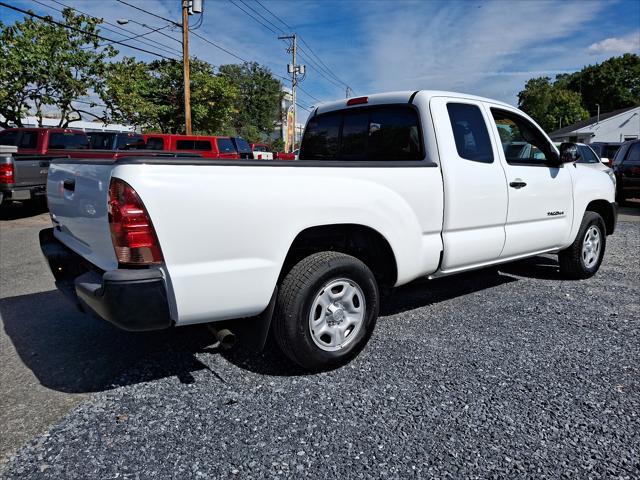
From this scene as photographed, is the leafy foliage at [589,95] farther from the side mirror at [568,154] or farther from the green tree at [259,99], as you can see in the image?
the side mirror at [568,154]

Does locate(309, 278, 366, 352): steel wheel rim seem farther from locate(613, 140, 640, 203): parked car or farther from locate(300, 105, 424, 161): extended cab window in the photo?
locate(613, 140, 640, 203): parked car

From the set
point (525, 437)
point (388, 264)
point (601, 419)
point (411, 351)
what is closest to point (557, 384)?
point (601, 419)

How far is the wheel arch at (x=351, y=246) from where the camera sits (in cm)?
324

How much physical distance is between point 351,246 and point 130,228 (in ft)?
5.52

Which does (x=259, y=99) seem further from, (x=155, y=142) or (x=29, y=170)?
(x=29, y=170)

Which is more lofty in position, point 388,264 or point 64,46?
point 64,46

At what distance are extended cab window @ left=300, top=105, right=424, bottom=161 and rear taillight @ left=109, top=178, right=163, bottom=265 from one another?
223 centimetres

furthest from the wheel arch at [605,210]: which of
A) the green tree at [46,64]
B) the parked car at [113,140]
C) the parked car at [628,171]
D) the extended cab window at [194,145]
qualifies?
the green tree at [46,64]

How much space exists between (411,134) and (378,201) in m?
0.94

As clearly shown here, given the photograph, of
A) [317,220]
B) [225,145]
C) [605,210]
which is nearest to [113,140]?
[225,145]

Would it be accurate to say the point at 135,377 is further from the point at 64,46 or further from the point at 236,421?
the point at 64,46

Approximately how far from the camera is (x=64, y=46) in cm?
2230

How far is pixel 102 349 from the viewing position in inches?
143

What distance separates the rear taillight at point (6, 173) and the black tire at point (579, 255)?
9795 millimetres
